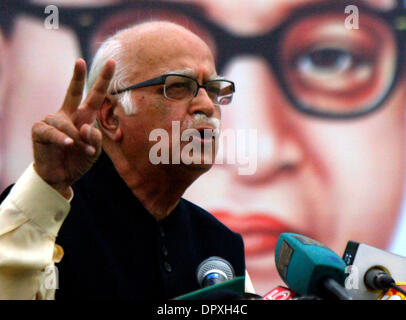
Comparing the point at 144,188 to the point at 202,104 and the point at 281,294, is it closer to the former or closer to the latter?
the point at 202,104

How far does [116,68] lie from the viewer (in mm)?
2105

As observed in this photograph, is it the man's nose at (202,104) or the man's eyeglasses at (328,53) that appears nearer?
the man's nose at (202,104)

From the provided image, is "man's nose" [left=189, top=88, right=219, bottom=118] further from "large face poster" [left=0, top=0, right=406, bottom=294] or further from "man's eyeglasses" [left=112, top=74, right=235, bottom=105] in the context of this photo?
Result: "large face poster" [left=0, top=0, right=406, bottom=294]

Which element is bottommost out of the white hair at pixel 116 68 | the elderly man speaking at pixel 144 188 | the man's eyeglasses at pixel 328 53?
the elderly man speaking at pixel 144 188

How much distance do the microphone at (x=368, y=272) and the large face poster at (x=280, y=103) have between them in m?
1.50

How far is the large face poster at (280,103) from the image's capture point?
312cm

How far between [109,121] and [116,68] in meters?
0.23

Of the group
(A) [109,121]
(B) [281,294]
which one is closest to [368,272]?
(B) [281,294]

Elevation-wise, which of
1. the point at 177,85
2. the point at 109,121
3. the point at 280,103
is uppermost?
the point at 280,103

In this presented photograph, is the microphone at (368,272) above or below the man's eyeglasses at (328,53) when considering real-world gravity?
below

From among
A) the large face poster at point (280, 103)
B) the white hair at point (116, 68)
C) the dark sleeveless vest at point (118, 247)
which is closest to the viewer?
the dark sleeveless vest at point (118, 247)

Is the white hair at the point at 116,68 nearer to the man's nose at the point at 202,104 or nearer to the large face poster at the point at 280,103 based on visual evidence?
the man's nose at the point at 202,104

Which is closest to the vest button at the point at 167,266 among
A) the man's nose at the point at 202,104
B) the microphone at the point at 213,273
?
the microphone at the point at 213,273
